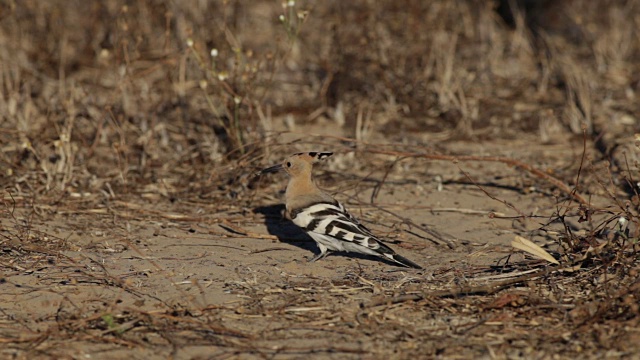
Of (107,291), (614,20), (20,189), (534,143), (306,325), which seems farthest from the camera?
(614,20)

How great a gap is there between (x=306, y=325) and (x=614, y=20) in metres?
7.12

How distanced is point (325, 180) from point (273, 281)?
210cm

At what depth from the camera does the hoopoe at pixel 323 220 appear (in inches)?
200

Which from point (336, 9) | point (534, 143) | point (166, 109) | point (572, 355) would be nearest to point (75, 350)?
point (572, 355)

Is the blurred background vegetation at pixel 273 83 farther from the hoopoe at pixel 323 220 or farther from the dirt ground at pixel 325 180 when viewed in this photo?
the hoopoe at pixel 323 220

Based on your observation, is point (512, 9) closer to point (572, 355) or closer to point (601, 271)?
point (601, 271)

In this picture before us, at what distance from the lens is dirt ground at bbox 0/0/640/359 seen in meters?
4.23

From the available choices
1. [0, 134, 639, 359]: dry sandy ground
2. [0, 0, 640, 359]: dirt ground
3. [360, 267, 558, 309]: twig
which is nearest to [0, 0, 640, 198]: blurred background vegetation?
[0, 0, 640, 359]: dirt ground

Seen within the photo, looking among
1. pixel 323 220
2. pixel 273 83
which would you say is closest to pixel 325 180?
pixel 323 220

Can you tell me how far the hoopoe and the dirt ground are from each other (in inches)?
4.8

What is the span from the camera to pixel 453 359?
12.9 ft

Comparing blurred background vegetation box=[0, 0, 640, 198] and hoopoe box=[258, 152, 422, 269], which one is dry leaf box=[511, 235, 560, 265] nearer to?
hoopoe box=[258, 152, 422, 269]

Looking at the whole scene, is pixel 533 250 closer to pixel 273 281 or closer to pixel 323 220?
pixel 323 220

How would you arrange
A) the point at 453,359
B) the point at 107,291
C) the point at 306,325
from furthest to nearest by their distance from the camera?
the point at 107,291
the point at 306,325
the point at 453,359
